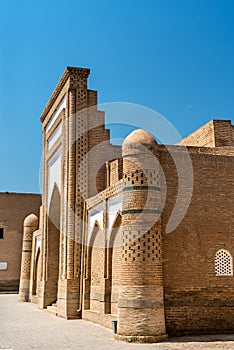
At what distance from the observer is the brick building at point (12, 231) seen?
109ft

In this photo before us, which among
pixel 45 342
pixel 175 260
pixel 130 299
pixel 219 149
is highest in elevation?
pixel 219 149

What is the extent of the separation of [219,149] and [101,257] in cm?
486

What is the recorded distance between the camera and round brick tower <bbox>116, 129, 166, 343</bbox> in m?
10.9

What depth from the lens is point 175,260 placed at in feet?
38.8

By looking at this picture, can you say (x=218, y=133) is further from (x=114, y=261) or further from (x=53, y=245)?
(x=53, y=245)

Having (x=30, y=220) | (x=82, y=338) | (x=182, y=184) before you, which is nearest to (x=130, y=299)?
(x=82, y=338)

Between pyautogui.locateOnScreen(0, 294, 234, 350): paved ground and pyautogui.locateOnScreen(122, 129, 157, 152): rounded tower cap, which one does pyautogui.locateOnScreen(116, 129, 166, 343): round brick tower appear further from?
pyautogui.locateOnScreen(0, 294, 234, 350): paved ground

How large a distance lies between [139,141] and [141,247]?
2.59 meters

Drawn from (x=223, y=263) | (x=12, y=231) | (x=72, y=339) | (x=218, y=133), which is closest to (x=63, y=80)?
(x=218, y=133)

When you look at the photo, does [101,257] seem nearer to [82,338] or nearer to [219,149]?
[82,338]

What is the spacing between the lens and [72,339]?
11.2m

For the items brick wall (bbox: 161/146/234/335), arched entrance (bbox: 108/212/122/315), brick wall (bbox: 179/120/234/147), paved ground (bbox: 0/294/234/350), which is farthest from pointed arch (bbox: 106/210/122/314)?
brick wall (bbox: 179/120/234/147)

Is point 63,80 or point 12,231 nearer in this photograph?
point 63,80

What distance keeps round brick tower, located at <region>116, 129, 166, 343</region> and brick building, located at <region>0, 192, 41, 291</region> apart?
76.3ft
